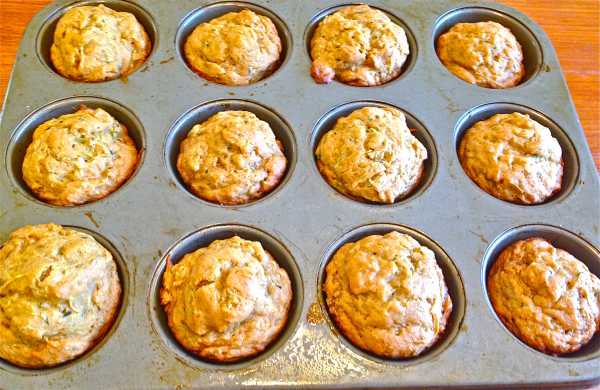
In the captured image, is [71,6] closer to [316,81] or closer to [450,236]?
[316,81]

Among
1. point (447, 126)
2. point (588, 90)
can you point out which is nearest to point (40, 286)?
point (447, 126)

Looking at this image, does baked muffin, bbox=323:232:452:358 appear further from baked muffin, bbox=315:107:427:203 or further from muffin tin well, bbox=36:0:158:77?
muffin tin well, bbox=36:0:158:77

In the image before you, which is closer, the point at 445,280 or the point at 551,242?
the point at 445,280

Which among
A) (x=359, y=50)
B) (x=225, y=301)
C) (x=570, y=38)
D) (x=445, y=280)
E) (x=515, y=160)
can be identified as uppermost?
(x=359, y=50)

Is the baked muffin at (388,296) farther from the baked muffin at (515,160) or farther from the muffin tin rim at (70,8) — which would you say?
the muffin tin rim at (70,8)

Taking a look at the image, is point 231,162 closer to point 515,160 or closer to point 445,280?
point 445,280

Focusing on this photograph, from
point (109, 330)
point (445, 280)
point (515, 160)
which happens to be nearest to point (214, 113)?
point (109, 330)
